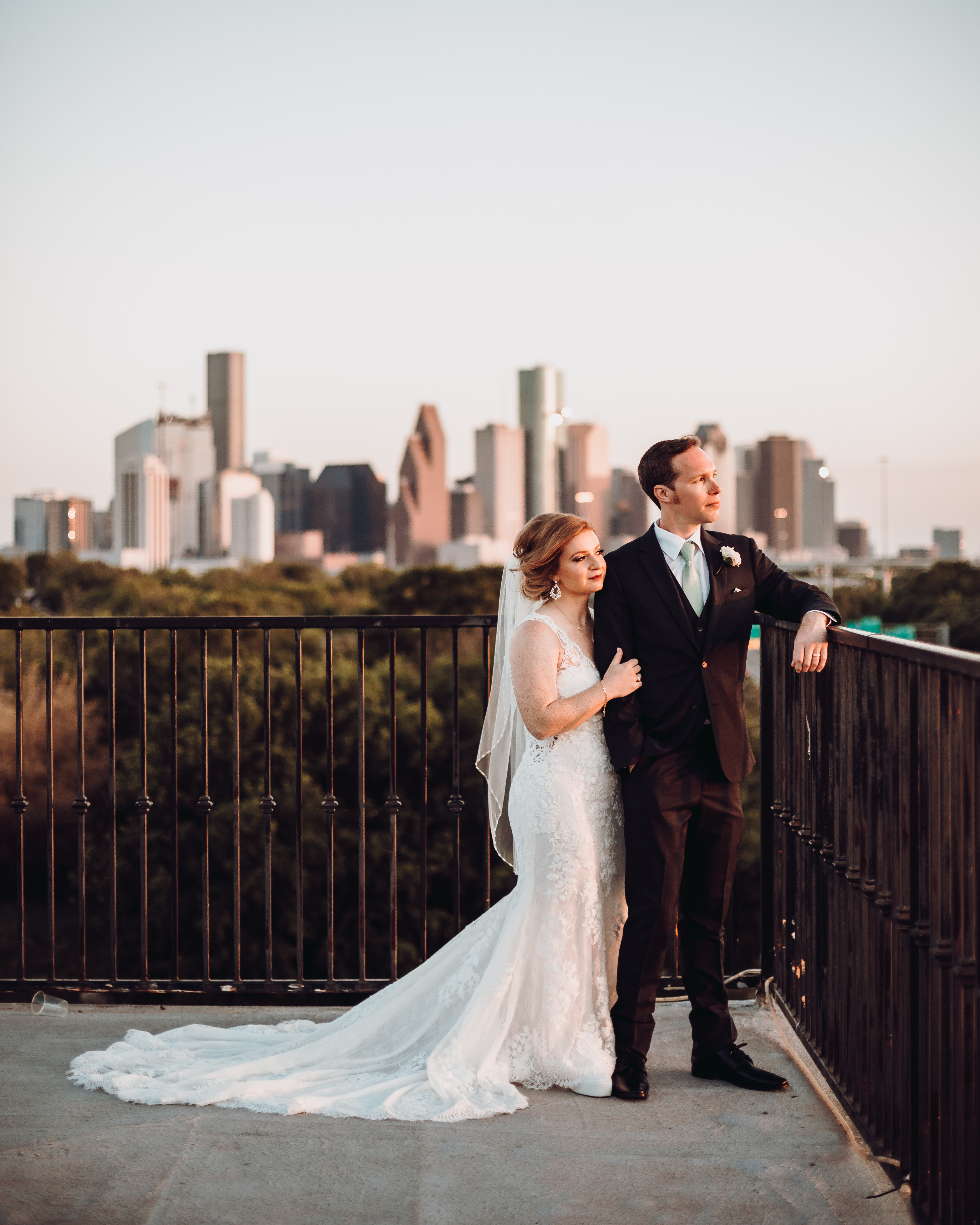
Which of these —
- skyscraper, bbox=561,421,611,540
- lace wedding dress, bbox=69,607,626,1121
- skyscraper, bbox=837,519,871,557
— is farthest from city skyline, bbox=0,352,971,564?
lace wedding dress, bbox=69,607,626,1121

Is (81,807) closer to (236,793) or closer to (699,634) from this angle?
(236,793)

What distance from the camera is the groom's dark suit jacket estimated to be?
10.0ft

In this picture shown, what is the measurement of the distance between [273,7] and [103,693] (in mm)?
19601

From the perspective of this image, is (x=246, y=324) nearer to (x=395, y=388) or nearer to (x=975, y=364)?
(x=395, y=388)

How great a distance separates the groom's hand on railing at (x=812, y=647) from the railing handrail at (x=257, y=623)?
109cm

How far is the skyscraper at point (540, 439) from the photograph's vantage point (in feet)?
253

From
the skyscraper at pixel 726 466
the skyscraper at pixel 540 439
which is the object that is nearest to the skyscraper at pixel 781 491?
the skyscraper at pixel 726 466

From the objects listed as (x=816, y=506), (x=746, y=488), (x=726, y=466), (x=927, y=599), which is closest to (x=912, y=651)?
(x=927, y=599)

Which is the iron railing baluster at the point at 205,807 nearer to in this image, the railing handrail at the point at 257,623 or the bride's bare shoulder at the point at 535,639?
the railing handrail at the point at 257,623

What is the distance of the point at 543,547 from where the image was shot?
320 cm

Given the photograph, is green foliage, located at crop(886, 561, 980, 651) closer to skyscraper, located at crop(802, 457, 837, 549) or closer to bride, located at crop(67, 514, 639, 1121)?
skyscraper, located at crop(802, 457, 837, 549)

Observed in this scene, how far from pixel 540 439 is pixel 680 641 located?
82698 mm

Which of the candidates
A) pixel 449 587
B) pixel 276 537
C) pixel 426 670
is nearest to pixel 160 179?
pixel 449 587

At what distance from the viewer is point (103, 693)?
106ft
